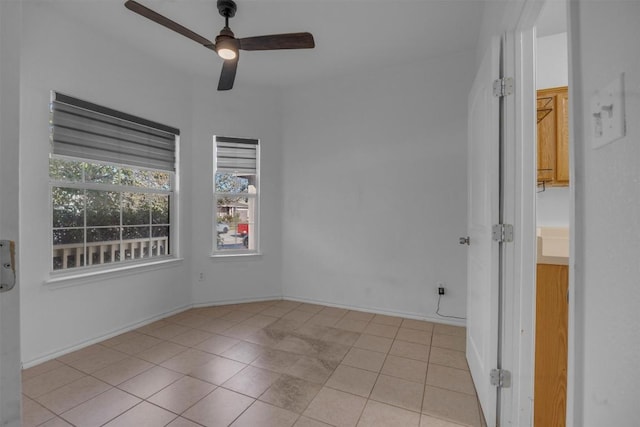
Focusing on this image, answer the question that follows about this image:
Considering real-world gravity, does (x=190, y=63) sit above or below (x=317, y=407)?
above

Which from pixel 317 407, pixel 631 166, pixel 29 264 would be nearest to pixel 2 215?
pixel 631 166

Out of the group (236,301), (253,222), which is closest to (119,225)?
(253,222)

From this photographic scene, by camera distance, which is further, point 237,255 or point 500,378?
point 237,255

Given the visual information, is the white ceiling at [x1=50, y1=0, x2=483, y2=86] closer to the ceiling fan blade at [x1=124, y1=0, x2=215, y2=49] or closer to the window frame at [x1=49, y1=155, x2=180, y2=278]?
the ceiling fan blade at [x1=124, y1=0, x2=215, y2=49]

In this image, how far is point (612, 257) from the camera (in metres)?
0.58

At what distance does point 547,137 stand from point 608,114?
5.74 ft

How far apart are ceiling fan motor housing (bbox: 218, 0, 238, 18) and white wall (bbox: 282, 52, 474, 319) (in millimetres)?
1591

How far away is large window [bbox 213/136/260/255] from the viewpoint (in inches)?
146

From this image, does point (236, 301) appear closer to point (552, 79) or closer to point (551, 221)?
point (551, 221)

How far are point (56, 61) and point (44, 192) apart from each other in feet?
3.56

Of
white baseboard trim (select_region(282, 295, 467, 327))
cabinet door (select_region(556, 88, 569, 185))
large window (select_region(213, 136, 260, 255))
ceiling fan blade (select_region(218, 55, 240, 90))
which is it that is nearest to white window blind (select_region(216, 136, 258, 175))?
large window (select_region(213, 136, 260, 255))

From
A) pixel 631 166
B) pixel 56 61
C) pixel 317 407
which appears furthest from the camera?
pixel 56 61

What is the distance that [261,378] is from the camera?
2.06 meters

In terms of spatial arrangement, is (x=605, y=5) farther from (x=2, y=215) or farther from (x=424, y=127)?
(x=424, y=127)
